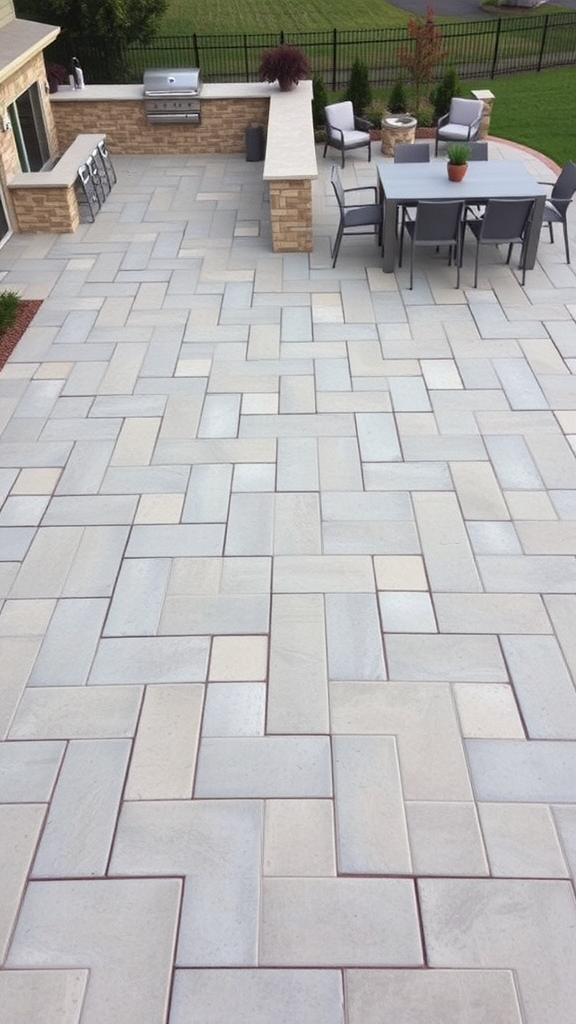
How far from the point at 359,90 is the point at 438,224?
657cm

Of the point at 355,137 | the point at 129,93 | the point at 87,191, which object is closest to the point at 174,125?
the point at 129,93

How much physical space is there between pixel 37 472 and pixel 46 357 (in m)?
1.75

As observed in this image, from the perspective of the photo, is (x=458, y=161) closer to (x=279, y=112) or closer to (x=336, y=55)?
(x=279, y=112)

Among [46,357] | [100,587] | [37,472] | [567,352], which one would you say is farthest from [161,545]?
Answer: [567,352]

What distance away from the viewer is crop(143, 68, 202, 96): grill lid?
11.3 metres

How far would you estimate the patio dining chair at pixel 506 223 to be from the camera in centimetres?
722

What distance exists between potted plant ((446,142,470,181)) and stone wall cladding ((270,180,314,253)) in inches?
56.6

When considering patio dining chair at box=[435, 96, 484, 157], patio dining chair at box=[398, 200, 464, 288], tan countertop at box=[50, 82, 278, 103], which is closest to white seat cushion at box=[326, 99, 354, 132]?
tan countertop at box=[50, 82, 278, 103]

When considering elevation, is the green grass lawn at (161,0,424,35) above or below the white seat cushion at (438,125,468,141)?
below

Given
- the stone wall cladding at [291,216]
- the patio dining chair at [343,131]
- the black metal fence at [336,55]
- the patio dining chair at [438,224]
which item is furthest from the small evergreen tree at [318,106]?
the patio dining chair at [438,224]

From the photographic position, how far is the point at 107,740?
356 centimetres

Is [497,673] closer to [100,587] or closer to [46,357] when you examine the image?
[100,587]

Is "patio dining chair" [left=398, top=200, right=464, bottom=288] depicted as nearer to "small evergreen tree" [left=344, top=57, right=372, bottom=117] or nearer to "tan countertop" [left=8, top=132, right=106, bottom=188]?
"tan countertop" [left=8, top=132, right=106, bottom=188]

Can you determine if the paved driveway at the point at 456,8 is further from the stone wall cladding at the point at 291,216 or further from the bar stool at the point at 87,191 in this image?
the stone wall cladding at the point at 291,216
